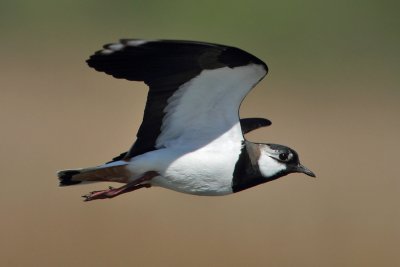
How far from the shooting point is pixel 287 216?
11188 millimetres

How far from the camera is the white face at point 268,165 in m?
6.96

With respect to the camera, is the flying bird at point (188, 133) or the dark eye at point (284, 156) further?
the dark eye at point (284, 156)

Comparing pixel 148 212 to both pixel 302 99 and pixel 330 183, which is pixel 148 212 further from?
pixel 302 99

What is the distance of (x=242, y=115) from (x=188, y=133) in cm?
580

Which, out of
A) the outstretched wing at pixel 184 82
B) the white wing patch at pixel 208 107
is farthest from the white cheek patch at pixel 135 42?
the white wing patch at pixel 208 107

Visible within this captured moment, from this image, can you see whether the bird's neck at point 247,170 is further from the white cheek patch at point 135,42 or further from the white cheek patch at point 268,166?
the white cheek patch at point 135,42

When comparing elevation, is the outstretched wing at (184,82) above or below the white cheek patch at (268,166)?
above

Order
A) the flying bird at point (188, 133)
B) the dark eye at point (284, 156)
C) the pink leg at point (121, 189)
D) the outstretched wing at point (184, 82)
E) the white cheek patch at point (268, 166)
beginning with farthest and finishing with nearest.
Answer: the dark eye at point (284, 156), the white cheek patch at point (268, 166), the pink leg at point (121, 189), the flying bird at point (188, 133), the outstretched wing at point (184, 82)

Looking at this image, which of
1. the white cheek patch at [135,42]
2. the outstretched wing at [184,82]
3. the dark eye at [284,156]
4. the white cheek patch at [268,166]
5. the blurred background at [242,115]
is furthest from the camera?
the blurred background at [242,115]

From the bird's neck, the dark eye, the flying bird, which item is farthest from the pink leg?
the dark eye

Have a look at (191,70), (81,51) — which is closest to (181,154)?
(191,70)

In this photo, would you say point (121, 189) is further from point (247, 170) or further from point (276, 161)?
point (276, 161)

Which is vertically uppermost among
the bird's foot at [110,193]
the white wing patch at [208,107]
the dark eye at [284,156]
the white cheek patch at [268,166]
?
the white wing patch at [208,107]

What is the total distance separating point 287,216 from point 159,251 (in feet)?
5.06
